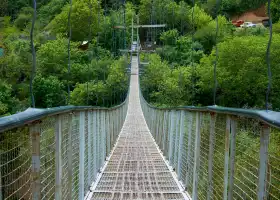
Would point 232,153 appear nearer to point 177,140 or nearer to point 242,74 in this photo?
point 177,140

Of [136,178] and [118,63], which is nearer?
[136,178]

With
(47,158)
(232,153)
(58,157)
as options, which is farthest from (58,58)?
(232,153)

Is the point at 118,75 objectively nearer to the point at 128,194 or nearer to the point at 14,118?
the point at 128,194

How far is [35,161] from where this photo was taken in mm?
1396

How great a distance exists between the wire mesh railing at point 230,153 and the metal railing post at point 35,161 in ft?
2.22

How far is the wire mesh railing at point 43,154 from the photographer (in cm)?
112

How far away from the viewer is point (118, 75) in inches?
854

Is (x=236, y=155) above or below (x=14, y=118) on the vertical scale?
below

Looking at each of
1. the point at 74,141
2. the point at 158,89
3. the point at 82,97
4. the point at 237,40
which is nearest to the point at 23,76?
the point at 82,97

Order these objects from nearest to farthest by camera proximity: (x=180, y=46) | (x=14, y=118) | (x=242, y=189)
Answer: (x=14, y=118) → (x=242, y=189) → (x=180, y=46)

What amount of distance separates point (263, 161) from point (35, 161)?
2.34ft

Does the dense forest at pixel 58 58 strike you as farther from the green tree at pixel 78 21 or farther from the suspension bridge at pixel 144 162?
the suspension bridge at pixel 144 162

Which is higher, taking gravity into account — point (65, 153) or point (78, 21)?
point (78, 21)

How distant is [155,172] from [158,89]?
20240mm
